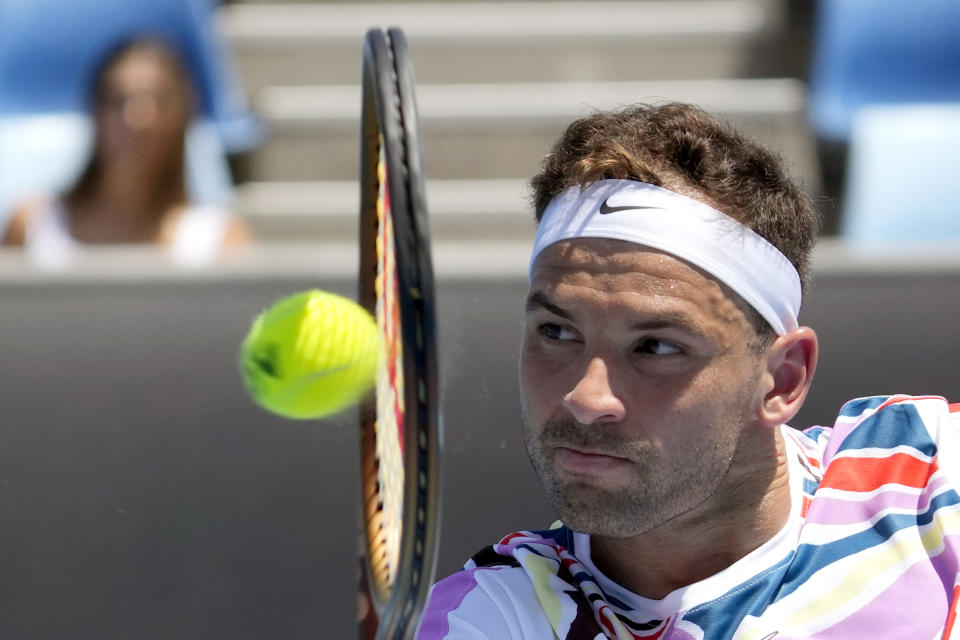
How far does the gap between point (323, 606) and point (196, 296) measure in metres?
0.62

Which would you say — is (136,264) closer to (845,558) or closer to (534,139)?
(845,558)

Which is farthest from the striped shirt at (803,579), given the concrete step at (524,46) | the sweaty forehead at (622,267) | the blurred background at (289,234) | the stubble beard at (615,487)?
the concrete step at (524,46)

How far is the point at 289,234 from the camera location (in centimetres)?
427

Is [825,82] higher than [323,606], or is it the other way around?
[825,82]

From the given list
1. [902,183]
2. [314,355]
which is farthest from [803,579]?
[902,183]

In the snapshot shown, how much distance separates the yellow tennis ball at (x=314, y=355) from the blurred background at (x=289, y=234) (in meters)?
0.63

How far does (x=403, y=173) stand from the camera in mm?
A: 1301

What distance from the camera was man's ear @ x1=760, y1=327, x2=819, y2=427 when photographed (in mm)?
1805

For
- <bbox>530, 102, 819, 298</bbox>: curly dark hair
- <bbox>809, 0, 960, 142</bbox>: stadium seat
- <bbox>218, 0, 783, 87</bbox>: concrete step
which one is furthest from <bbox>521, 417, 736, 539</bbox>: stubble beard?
<bbox>218, 0, 783, 87</bbox>: concrete step

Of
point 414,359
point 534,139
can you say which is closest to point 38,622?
point 414,359

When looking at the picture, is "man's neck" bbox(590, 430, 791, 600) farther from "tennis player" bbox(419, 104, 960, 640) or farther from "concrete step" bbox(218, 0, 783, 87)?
"concrete step" bbox(218, 0, 783, 87)

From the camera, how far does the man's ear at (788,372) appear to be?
5.92 ft

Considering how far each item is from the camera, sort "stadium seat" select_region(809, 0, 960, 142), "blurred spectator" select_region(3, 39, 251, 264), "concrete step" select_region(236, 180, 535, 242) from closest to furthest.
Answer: "blurred spectator" select_region(3, 39, 251, 264) < "concrete step" select_region(236, 180, 535, 242) < "stadium seat" select_region(809, 0, 960, 142)

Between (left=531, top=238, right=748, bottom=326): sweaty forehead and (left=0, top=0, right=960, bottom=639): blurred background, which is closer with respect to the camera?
(left=531, top=238, right=748, bottom=326): sweaty forehead
